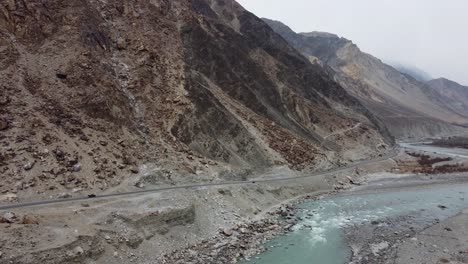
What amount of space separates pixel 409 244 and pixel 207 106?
3391cm

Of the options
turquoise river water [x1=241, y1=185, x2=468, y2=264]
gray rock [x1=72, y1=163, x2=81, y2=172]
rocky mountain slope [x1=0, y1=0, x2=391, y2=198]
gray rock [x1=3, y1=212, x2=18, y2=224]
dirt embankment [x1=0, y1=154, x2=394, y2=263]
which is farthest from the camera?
rocky mountain slope [x1=0, y1=0, x2=391, y2=198]

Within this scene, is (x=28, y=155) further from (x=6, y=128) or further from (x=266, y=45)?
(x=266, y=45)

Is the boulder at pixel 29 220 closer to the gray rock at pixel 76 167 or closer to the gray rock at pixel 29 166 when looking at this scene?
the gray rock at pixel 29 166

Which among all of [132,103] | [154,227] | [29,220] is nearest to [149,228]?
[154,227]

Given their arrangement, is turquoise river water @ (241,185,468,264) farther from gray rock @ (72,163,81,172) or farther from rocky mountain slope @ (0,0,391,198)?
gray rock @ (72,163,81,172)

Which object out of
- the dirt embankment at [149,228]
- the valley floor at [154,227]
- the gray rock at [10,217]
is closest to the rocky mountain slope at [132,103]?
the valley floor at [154,227]

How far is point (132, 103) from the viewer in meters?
55.6

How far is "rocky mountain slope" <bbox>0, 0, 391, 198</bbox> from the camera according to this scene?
135ft

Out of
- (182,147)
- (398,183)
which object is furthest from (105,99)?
(398,183)

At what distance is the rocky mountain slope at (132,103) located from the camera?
135ft

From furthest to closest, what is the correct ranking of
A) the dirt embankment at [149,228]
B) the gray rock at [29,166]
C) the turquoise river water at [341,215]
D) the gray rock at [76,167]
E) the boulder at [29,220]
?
the gray rock at [76,167] → the gray rock at [29,166] → the turquoise river water at [341,215] → the boulder at [29,220] → the dirt embankment at [149,228]

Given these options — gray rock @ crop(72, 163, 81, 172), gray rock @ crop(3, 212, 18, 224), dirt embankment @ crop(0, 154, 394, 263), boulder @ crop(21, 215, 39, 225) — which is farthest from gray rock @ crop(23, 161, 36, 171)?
boulder @ crop(21, 215, 39, 225)

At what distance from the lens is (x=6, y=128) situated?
39.9m

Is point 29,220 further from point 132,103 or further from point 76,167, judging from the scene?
point 132,103
